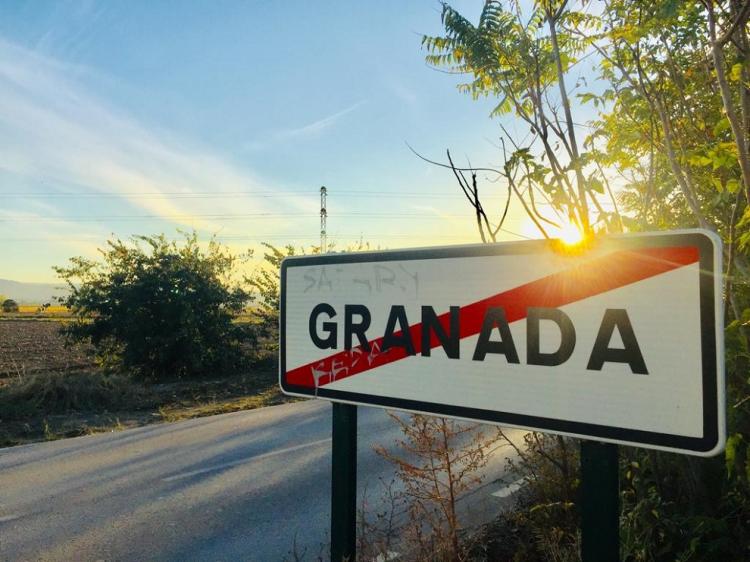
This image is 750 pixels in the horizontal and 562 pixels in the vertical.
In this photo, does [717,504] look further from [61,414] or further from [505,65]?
[61,414]

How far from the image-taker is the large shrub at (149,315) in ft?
49.2

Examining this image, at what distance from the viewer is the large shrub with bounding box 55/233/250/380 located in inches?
590

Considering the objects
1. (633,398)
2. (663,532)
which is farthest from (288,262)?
(663,532)

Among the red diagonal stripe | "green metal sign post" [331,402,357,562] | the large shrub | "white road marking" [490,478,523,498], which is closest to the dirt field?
the large shrub

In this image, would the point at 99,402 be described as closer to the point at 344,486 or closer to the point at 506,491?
the point at 506,491

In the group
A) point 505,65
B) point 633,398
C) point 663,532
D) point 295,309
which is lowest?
point 663,532

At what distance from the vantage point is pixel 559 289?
1372 millimetres

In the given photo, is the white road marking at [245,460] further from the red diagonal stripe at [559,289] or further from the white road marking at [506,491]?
the red diagonal stripe at [559,289]

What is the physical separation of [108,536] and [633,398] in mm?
4657

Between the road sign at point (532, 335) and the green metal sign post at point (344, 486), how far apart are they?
0.10 m

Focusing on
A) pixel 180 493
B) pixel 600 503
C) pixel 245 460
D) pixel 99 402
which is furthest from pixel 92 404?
pixel 600 503

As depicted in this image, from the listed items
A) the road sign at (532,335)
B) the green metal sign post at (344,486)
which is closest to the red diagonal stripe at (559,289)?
the road sign at (532,335)

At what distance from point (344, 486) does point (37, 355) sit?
22.9 meters

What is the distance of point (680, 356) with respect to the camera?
46.7 inches
